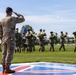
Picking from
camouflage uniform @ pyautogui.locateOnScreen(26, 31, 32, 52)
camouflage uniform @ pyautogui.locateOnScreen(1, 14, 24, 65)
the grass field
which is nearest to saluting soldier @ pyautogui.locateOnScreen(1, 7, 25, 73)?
camouflage uniform @ pyautogui.locateOnScreen(1, 14, 24, 65)

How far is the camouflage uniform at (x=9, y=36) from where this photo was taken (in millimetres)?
9500

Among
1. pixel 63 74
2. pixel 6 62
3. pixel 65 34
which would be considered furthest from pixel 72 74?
pixel 65 34

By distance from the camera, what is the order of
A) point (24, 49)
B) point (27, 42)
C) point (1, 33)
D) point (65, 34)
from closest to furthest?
point (1, 33) < point (27, 42) < point (24, 49) < point (65, 34)

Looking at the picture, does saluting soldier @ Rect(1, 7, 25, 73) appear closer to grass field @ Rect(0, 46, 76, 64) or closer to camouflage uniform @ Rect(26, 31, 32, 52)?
grass field @ Rect(0, 46, 76, 64)

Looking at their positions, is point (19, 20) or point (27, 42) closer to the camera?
point (19, 20)

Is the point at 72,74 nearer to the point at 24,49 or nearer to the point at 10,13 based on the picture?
the point at 10,13

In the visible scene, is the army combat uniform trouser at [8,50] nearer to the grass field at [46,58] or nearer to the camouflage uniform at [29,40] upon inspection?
the grass field at [46,58]

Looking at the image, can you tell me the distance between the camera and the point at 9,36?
9523mm

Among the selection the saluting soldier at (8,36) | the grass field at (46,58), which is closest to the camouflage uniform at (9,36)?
the saluting soldier at (8,36)

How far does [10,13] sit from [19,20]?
14.3 inches

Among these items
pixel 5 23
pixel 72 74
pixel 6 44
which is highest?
pixel 5 23

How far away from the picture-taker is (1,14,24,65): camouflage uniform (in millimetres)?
9500

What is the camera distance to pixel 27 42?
26.8m

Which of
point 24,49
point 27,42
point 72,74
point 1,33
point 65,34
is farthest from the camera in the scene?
point 65,34
